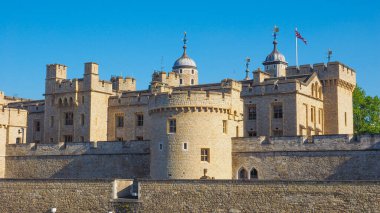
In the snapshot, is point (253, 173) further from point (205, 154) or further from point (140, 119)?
point (140, 119)

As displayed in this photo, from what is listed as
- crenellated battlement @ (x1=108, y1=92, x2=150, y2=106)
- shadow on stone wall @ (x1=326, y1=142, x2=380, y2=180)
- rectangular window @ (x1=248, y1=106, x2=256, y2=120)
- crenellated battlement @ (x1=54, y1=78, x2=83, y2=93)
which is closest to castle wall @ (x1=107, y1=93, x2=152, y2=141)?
crenellated battlement @ (x1=108, y1=92, x2=150, y2=106)

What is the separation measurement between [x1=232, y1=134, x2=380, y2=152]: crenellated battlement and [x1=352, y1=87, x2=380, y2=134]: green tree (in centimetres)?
2408

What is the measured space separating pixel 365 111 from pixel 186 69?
24402 mm

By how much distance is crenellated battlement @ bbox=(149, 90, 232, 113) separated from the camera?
36125mm

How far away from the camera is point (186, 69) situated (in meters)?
76.8

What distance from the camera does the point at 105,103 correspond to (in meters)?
51.2

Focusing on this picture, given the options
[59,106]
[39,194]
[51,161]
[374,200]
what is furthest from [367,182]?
[59,106]

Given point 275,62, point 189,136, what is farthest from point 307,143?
point 275,62

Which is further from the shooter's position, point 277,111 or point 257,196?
point 277,111

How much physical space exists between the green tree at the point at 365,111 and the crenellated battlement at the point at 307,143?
948 inches

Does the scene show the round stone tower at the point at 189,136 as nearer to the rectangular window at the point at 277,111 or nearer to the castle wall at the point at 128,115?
the rectangular window at the point at 277,111

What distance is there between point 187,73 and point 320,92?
3015 cm

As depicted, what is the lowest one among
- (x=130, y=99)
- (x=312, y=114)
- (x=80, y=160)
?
(x=80, y=160)

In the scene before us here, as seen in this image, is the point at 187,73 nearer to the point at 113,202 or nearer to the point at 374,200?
the point at 113,202
